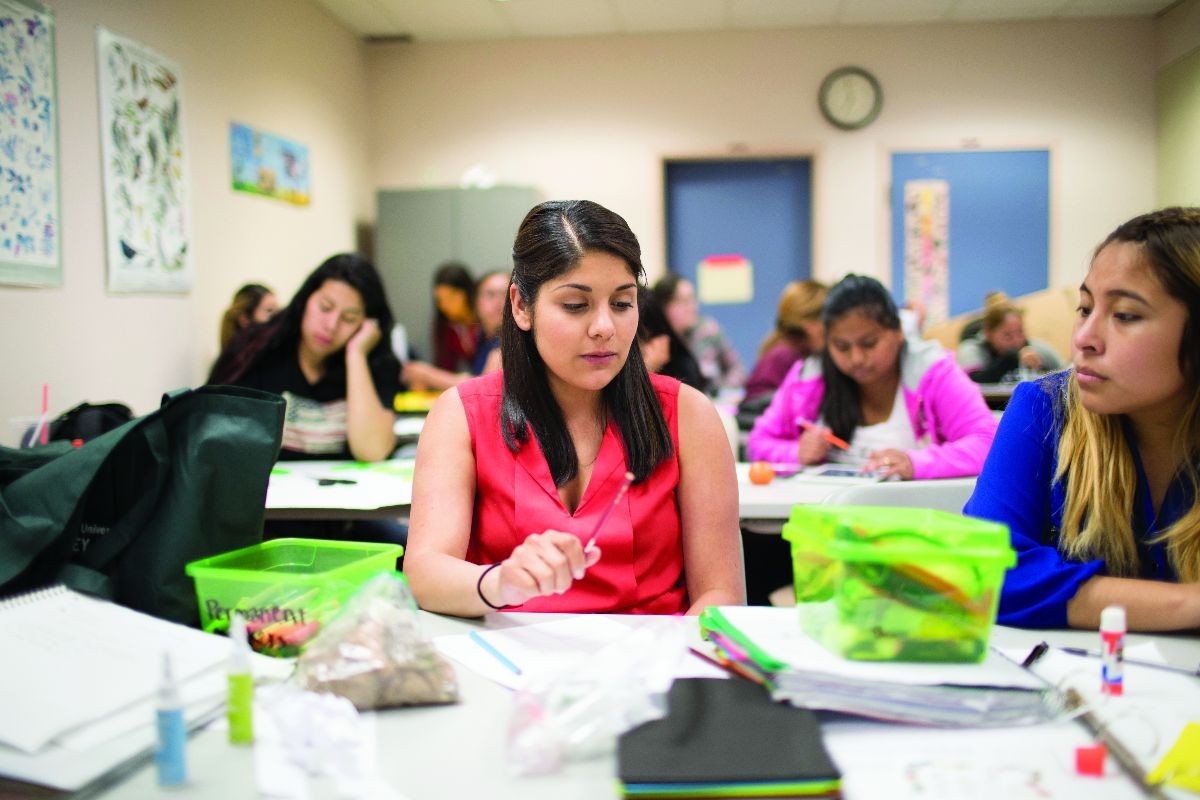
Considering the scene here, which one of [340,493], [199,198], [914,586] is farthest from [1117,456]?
[199,198]

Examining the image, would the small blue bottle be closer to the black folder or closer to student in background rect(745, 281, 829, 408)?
the black folder

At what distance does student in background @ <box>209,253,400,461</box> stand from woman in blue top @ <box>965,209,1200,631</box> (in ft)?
6.83

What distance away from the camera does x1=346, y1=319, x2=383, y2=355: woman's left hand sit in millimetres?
3113

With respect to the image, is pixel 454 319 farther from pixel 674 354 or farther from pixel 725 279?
pixel 674 354

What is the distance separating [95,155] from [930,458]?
3105 millimetres

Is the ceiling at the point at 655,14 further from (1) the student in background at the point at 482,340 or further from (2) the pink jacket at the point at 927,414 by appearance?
→ (2) the pink jacket at the point at 927,414

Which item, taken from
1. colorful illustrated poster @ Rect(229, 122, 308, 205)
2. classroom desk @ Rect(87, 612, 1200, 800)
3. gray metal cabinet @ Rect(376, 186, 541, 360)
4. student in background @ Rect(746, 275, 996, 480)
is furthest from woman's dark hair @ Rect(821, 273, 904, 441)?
gray metal cabinet @ Rect(376, 186, 541, 360)

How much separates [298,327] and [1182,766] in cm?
275

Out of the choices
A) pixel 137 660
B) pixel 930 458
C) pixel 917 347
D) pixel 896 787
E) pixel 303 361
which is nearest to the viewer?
pixel 896 787

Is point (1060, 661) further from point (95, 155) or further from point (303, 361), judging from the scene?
point (95, 155)

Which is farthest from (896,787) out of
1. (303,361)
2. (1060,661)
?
(303,361)

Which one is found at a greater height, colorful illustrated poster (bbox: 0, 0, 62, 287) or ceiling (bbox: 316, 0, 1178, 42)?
ceiling (bbox: 316, 0, 1178, 42)

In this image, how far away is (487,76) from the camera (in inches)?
252

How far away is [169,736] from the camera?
822mm
